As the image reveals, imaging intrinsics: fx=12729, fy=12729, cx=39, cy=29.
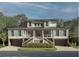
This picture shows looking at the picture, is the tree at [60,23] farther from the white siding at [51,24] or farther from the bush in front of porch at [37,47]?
the bush in front of porch at [37,47]

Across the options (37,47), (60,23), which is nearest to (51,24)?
(60,23)

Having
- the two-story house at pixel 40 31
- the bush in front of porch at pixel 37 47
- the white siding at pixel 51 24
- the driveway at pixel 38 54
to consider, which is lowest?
the driveway at pixel 38 54

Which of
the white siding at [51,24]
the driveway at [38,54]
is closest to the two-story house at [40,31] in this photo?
→ the white siding at [51,24]

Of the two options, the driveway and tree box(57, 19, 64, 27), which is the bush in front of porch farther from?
tree box(57, 19, 64, 27)

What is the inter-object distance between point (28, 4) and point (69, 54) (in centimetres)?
76

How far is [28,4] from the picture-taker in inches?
5881

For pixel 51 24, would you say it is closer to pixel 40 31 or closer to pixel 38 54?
pixel 40 31

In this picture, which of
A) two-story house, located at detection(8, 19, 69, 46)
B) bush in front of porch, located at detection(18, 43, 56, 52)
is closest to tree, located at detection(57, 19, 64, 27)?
two-story house, located at detection(8, 19, 69, 46)

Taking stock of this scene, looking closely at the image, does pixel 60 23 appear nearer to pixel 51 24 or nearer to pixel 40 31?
pixel 51 24

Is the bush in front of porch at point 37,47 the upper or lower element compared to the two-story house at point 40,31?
lower

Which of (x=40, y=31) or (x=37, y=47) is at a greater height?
(x=40, y=31)

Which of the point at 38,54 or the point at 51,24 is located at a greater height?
the point at 51,24

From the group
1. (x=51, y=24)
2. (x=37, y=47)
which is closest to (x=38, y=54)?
(x=37, y=47)

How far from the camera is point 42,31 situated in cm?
14938
